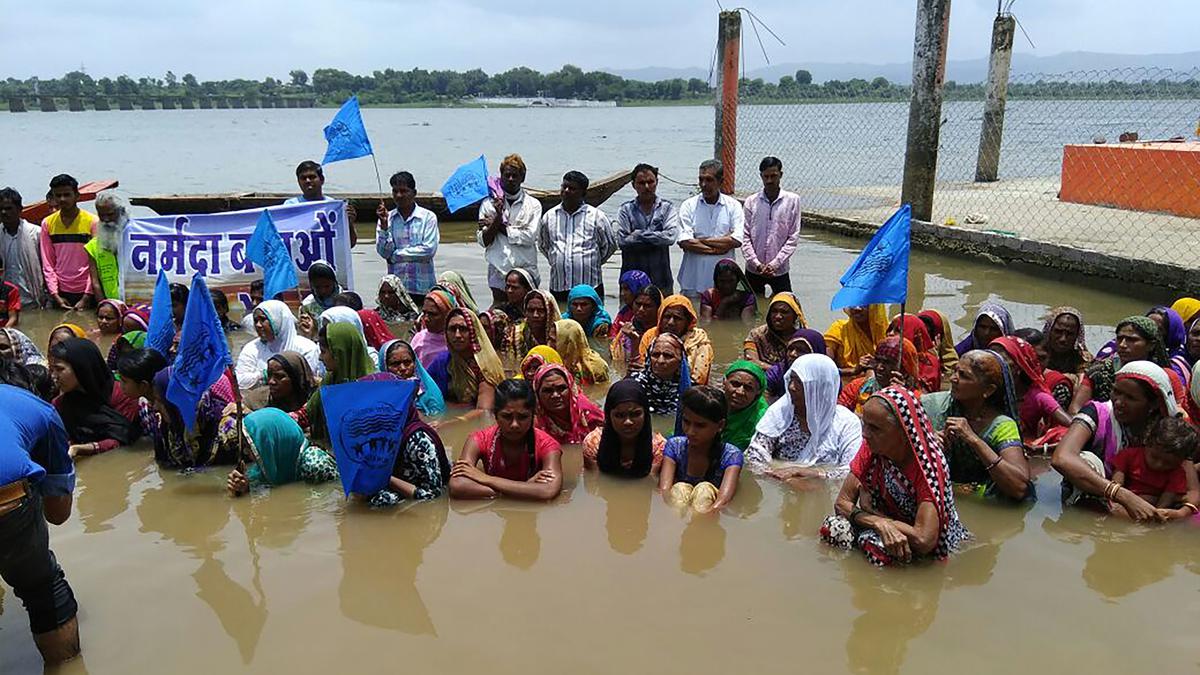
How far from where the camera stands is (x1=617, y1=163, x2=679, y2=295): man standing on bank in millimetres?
8430

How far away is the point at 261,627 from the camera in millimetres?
3713

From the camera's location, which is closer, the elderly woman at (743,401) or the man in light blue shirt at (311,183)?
the elderly woman at (743,401)

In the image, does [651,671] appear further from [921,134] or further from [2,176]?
[2,176]

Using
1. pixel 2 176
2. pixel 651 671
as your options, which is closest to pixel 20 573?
pixel 651 671

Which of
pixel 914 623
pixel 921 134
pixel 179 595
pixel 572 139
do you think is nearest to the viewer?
pixel 914 623

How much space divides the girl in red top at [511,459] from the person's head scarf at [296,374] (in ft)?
4.26

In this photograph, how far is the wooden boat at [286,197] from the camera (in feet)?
46.1

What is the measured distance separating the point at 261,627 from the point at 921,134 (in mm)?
10183

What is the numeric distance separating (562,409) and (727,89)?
895 centimetres

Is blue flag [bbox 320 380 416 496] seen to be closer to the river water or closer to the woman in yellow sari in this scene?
the river water

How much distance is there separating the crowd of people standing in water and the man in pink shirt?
56 centimetres

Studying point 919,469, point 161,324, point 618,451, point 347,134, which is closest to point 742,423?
point 618,451

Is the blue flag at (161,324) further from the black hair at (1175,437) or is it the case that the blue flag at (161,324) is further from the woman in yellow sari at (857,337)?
the black hair at (1175,437)

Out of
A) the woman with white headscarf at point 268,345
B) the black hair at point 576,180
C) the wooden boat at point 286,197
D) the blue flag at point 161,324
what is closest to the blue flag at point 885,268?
the black hair at point 576,180
